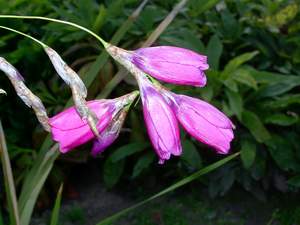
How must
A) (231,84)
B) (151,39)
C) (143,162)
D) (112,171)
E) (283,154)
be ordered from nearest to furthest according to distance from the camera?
1. (151,39)
2. (231,84)
3. (283,154)
4. (143,162)
5. (112,171)

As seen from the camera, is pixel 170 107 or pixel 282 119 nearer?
pixel 170 107

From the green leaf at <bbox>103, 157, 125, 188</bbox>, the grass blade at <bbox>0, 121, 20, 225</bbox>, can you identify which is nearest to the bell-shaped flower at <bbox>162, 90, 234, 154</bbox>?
the grass blade at <bbox>0, 121, 20, 225</bbox>

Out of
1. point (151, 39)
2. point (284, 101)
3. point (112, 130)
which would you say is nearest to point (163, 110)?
point (112, 130)

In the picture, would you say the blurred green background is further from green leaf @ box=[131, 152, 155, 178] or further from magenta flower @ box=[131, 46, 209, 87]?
magenta flower @ box=[131, 46, 209, 87]

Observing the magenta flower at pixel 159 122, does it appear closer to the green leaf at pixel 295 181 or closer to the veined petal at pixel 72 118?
the veined petal at pixel 72 118

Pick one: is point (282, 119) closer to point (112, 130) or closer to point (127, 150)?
point (127, 150)

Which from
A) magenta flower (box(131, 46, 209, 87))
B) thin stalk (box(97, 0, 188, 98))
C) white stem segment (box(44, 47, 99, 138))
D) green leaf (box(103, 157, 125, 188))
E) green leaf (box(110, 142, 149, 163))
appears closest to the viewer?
white stem segment (box(44, 47, 99, 138))

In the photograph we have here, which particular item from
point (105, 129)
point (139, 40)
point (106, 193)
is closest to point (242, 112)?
point (139, 40)
